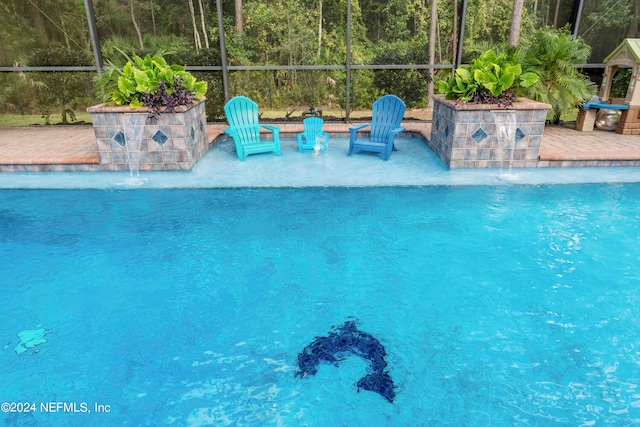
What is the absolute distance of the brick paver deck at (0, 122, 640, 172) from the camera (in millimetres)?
5934

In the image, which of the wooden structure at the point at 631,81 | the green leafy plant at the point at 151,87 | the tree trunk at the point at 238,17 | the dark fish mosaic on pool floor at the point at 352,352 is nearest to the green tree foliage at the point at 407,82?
the tree trunk at the point at 238,17

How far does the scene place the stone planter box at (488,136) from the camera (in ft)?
18.3

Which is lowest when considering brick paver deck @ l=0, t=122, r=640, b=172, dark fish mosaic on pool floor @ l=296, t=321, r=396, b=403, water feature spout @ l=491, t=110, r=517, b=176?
dark fish mosaic on pool floor @ l=296, t=321, r=396, b=403

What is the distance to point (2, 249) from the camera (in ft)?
13.0

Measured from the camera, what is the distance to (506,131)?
5.73 meters

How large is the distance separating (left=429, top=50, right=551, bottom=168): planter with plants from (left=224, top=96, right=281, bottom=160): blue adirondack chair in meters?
2.65

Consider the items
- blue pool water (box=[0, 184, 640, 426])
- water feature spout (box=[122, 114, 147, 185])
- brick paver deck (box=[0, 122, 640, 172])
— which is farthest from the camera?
brick paver deck (box=[0, 122, 640, 172])

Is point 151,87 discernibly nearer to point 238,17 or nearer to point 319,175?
point 319,175

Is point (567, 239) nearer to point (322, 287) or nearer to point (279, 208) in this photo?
point (322, 287)

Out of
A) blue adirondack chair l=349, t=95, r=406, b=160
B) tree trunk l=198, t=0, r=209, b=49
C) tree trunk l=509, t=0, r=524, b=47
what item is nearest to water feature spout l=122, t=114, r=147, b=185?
blue adirondack chair l=349, t=95, r=406, b=160

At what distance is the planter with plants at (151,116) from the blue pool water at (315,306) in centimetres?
90

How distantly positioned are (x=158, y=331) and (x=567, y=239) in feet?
12.4

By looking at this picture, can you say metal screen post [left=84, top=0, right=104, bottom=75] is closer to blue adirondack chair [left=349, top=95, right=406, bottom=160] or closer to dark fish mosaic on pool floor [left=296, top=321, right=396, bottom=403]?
blue adirondack chair [left=349, top=95, right=406, bottom=160]

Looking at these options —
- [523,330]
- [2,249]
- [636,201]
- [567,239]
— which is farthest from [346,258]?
[636,201]
